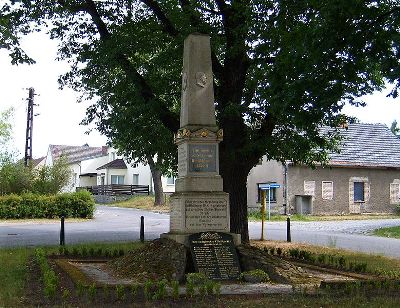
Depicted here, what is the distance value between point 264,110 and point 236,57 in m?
1.73

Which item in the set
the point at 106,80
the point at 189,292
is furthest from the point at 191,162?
the point at 106,80

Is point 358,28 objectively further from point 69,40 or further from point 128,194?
point 128,194

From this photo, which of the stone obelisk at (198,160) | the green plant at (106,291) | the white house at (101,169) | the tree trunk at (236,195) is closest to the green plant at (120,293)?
the green plant at (106,291)

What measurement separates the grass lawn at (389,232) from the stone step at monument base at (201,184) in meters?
14.1

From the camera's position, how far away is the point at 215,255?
11227 millimetres

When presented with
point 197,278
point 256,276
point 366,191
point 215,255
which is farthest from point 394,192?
point 197,278

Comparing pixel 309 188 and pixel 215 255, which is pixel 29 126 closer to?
pixel 309 188

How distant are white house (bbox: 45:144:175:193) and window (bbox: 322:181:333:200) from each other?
833 inches

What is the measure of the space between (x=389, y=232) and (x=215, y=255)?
15.6 metres

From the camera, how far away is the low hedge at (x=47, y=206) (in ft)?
101

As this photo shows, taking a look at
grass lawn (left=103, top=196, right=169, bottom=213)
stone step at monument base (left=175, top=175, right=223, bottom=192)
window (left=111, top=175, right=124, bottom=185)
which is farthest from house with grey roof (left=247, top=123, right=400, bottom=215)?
window (left=111, top=175, right=124, bottom=185)

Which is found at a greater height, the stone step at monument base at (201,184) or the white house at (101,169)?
the white house at (101,169)

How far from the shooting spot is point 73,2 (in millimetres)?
15711

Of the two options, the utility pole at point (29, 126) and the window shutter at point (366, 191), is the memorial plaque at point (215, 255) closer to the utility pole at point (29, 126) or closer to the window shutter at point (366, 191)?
the window shutter at point (366, 191)
